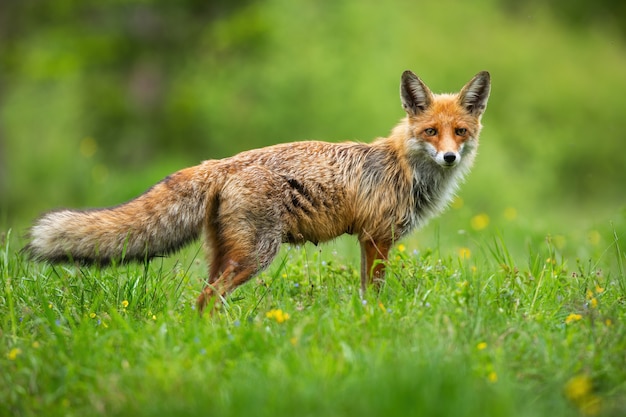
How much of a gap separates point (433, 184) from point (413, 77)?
1.02 metres

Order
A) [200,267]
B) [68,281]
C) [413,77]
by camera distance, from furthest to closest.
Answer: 1. [200,267]
2. [413,77]
3. [68,281]

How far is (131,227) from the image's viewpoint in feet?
18.0

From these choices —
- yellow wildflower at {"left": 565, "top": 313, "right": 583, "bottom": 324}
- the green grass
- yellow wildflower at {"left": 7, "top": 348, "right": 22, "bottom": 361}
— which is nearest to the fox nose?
the green grass

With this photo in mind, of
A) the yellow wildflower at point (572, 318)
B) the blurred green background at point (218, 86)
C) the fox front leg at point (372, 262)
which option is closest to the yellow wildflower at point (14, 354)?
the fox front leg at point (372, 262)

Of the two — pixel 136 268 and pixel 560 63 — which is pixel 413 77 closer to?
pixel 136 268

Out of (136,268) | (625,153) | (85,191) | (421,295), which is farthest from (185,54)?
(625,153)

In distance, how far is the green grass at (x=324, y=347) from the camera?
350cm

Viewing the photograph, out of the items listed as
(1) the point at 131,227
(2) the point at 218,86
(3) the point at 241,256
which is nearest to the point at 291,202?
(3) the point at 241,256

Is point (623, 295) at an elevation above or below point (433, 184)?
below

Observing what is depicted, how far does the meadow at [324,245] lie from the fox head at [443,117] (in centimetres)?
90

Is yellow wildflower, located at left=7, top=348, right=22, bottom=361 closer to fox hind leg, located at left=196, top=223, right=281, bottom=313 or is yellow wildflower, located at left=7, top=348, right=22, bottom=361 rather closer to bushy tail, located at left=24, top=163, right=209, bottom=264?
bushy tail, located at left=24, top=163, right=209, bottom=264

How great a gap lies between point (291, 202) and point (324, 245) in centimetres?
170

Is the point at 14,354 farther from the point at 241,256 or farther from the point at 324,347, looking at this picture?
the point at 241,256

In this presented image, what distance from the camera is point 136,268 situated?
586 cm
